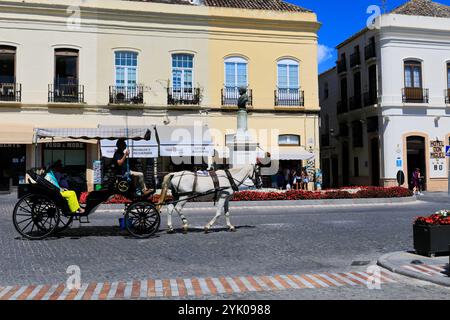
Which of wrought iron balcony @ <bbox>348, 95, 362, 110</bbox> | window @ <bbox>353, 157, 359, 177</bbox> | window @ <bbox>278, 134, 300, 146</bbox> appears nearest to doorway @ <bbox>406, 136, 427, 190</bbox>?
window @ <bbox>353, 157, 359, 177</bbox>

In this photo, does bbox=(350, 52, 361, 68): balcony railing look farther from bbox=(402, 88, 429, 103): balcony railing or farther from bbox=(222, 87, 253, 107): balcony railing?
bbox=(222, 87, 253, 107): balcony railing

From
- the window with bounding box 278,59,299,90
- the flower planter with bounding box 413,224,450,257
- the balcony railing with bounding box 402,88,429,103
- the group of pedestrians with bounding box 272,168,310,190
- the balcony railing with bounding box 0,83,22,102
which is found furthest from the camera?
the balcony railing with bounding box 402,88,429,103

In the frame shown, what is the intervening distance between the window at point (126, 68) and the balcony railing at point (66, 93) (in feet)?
6.98

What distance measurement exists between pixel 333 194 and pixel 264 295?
1523 centimetres

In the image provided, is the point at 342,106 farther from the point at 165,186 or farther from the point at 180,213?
the point at 165,186

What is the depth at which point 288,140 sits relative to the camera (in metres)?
29.3

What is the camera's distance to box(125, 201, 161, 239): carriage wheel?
1122 cm

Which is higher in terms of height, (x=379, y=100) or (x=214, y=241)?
(x=379, y=100)

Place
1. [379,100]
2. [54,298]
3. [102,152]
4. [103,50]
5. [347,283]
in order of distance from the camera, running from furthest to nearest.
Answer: [379,100]
[103,50]
[102,152]
[347,283]
[54,298]

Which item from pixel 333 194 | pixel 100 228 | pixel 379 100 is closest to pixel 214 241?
pixel 100 228

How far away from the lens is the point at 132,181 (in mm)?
11320

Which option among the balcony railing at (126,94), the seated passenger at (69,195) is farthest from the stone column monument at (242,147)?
the seated passenger at (69,195)

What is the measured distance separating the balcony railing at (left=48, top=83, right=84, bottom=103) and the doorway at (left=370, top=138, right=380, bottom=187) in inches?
766
